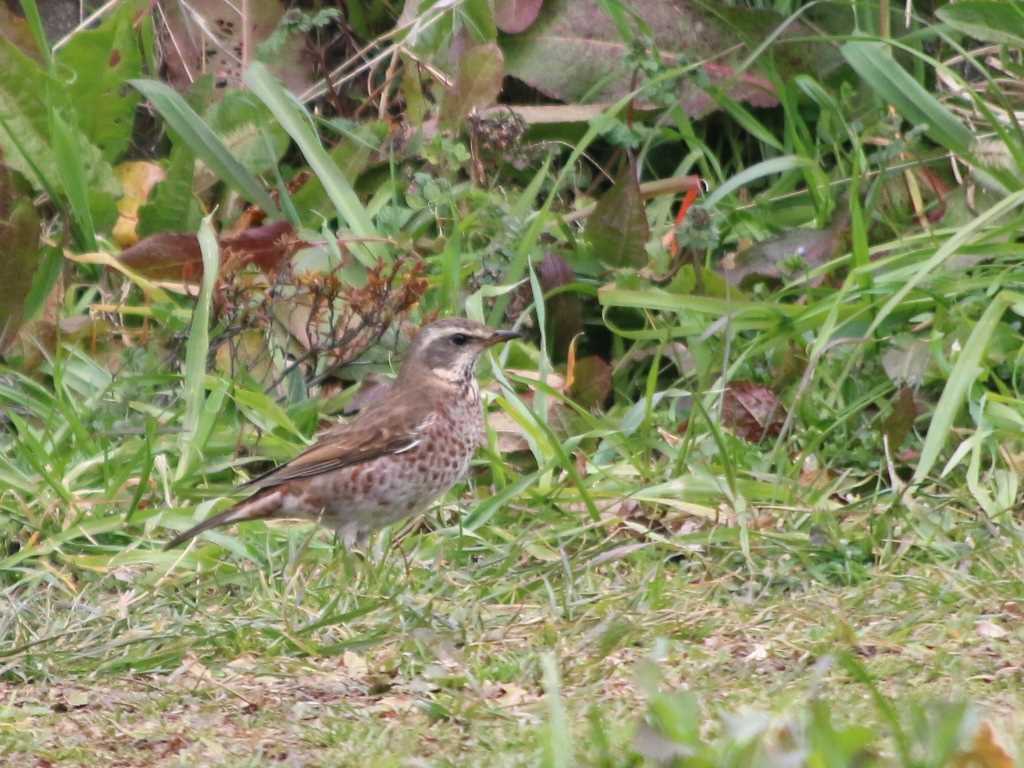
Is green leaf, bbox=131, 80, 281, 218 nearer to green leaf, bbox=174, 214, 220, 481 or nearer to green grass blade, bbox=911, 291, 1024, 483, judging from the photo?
green leaf, bbox=174, 214, 220, 481

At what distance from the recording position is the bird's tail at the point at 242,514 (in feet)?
19.7

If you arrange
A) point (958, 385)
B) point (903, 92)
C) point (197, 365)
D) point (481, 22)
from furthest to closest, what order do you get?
1. point (481, 22)
2. point (903, 92)
3. point (197, 365)
4. point (958, 385)

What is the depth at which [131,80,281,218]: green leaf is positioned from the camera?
7.75 meters

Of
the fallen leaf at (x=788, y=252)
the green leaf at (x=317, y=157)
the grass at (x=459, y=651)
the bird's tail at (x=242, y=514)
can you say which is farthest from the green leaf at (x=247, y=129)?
the grass at (x=459, y=651)

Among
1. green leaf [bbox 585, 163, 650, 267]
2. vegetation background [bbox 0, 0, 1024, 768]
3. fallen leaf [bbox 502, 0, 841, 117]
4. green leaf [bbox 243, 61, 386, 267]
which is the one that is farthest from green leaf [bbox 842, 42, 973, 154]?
green leaf [bbox 243, 61, 386, 267]

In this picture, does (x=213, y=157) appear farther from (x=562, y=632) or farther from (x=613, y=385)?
(x=562, y=632)

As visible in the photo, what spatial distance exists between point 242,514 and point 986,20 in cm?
363

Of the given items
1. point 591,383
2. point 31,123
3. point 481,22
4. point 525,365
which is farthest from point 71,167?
point 591,383

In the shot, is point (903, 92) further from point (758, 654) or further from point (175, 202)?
point (758, 654)

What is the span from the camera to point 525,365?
7.54m

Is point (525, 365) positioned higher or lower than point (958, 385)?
lower

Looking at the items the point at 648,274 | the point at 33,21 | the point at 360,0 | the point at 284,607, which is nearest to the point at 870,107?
the point at 648,274

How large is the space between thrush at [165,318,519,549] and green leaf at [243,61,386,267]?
106cm

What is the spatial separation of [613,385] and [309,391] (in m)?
1.19
